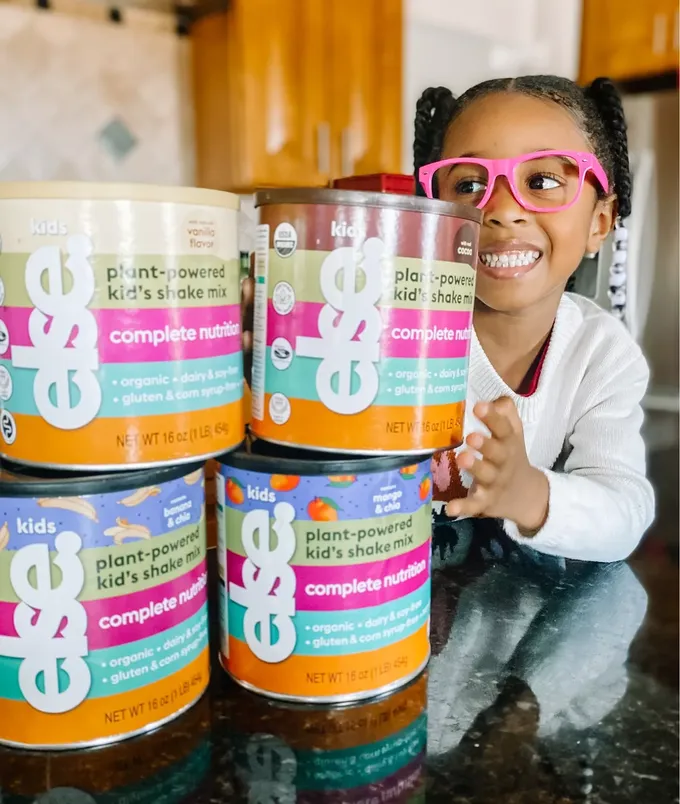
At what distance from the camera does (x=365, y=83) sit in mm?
2395

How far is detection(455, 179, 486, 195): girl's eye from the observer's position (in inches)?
36.8

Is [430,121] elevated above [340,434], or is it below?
above

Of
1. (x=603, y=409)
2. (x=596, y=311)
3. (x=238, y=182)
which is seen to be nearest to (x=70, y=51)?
(x=238, y=182)

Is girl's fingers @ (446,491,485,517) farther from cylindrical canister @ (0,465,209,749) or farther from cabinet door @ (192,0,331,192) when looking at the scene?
cabinet door @ (192,0,331,192)

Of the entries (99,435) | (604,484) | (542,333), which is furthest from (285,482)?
(542,333)

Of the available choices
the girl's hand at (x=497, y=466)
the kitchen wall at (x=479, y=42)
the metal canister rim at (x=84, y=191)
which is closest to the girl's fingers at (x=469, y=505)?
the girl's hand at (x=497, y=466)

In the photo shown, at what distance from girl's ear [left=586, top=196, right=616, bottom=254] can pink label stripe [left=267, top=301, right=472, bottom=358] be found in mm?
555

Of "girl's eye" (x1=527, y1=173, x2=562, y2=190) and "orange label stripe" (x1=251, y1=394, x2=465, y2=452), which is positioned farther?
"girl's eye" (x1=527, y1=173, x2=562, y2=190)

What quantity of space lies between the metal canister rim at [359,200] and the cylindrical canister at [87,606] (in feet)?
0.66

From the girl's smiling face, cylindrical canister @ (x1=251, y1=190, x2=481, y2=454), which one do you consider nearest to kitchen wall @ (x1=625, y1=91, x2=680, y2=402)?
the girl's smiling face

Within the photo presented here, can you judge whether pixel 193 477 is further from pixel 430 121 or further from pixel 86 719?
pixel 430 121

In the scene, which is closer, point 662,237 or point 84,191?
point 84,191

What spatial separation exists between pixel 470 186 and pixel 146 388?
0.58 m

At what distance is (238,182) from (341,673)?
1877 millimetres
